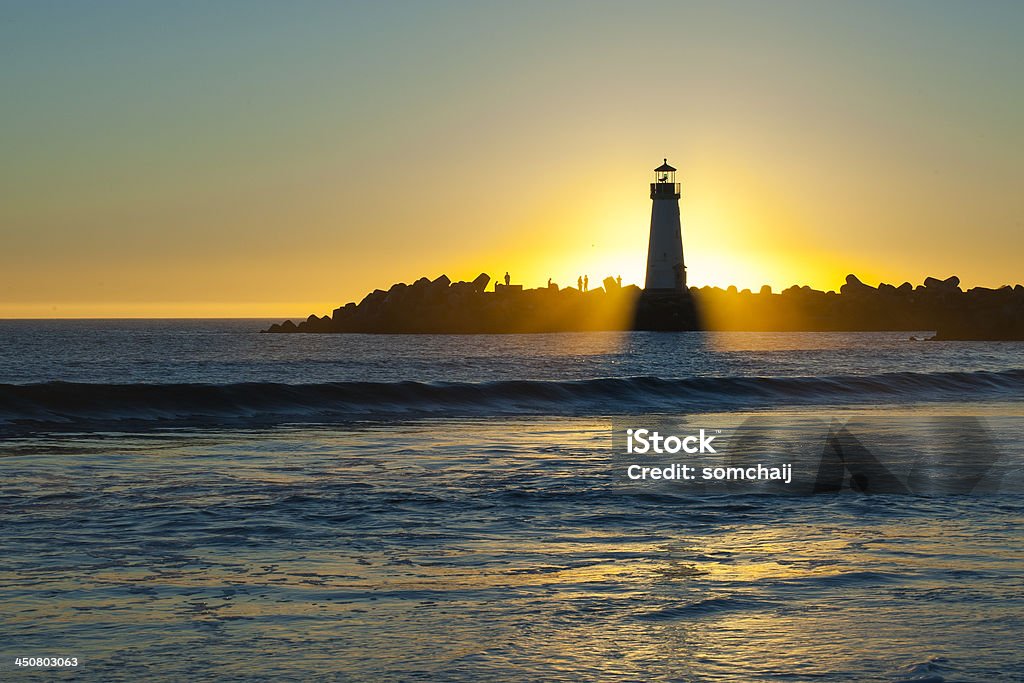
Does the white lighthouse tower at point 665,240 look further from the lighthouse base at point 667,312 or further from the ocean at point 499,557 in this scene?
the ocean at point 499,557

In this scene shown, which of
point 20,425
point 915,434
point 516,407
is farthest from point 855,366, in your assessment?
point 20,425

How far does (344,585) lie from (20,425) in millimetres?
17706

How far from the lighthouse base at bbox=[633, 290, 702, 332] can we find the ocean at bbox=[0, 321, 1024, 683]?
3775 inches

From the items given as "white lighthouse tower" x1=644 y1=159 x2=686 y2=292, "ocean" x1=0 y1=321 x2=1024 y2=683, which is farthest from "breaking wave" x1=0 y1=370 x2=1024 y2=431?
"white lighthouse tower" x1=644 y1=159 x2=686 y2=292

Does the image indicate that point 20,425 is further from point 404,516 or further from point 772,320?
point 772,320

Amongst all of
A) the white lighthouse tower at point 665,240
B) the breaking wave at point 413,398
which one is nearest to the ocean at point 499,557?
the breaking wave at point 413,398

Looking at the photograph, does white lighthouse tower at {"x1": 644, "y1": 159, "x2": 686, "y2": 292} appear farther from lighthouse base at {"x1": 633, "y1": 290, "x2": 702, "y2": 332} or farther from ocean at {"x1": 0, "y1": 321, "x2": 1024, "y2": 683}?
ocean at {"x1": 0, "y1": 321, "x2": 1024, "y2": 683}

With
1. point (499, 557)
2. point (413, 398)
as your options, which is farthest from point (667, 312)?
point (499, 557)

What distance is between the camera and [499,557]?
9.41 metres

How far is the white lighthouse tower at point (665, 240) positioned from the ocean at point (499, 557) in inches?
3261

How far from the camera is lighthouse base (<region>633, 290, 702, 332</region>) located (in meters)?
118

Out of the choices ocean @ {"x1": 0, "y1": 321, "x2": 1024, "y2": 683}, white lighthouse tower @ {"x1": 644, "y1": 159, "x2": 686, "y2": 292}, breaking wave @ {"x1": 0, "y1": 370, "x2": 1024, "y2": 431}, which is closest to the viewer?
ocean @ {"x1": 0, "y1": 321, "x2": 1024, "y2": 683}

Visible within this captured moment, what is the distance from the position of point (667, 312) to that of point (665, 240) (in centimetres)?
1720

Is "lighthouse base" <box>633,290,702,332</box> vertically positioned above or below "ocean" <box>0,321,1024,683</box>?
above
